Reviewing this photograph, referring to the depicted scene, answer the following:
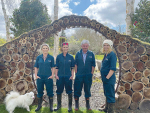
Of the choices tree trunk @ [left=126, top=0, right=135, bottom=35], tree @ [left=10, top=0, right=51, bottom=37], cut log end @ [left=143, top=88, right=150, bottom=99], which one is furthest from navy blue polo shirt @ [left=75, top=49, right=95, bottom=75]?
tree @ [left=10, top=0, right=51, bottom=37]

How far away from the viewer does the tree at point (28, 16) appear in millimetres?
6098

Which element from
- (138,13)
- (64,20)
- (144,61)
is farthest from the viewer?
(138,13)

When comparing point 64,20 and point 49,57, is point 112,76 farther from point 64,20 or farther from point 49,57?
point 64,20

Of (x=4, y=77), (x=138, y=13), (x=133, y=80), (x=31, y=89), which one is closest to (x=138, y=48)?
(x=133, y=80)

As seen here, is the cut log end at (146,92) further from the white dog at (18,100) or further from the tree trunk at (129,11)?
the white dog at (18,100)

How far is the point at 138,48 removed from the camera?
340cm

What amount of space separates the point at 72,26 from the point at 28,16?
12.4 feet

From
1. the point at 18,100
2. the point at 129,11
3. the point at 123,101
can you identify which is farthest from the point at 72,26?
the point at 129,11

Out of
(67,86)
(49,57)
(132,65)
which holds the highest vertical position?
(49,57)

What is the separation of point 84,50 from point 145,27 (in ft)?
10.5

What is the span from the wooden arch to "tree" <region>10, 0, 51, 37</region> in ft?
9.44

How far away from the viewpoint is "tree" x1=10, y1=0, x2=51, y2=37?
610 centimetres

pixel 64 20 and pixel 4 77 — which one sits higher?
pixel 64 20

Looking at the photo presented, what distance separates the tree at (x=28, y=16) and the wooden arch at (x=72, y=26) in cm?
288
